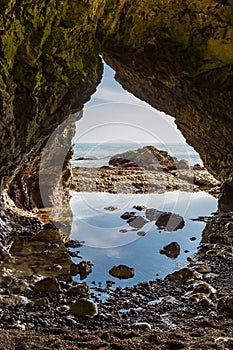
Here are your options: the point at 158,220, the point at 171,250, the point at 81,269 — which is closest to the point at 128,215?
the point at 158,220

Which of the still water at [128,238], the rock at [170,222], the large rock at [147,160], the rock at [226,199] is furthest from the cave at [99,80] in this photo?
the large rock at [147,160]

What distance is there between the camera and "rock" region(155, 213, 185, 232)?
25.6 ft

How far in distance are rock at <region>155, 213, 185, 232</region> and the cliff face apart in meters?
1.94

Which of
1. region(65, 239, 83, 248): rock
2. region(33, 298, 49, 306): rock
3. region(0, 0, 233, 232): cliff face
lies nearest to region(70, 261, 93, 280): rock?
region(33, 298, 49, 306): rock

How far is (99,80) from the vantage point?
6371mm

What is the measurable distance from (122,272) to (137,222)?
3.78 meters

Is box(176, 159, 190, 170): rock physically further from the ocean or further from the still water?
the still water

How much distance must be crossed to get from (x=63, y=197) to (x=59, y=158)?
170 centimetres

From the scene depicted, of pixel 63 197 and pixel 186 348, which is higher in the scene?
pixel 63 197

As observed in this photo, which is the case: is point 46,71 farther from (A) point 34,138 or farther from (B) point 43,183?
(B) point 43,183

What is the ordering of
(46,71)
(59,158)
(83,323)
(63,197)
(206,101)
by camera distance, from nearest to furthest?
1. (83,323)
2. (46,71)
3. (206,101)
4. (59,158)
5. (63,197)

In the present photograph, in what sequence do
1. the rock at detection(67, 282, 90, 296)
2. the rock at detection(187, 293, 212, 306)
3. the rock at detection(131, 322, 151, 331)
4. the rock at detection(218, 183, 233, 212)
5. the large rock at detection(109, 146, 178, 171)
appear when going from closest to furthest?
the rock at detection(131, 322, 151, 331), the rock at detection(187, 293, 212, 306), the rock at detection(67, 282, 90, 296), the rock at detection(218, 183, 233, 212), the large rock at detection(109, 146, 178, 171)

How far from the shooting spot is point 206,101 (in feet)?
21.5

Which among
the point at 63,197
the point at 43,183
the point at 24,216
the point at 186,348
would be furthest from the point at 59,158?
the point at 186,348
